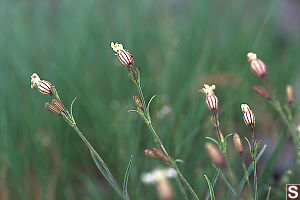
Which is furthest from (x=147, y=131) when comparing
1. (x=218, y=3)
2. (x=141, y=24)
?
(x=218, y=3)

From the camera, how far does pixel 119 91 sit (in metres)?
1.79

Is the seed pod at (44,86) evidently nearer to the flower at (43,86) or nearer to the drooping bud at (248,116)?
the flower at (43,86)

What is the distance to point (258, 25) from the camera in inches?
95.9

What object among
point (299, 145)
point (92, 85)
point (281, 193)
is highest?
point (92, 85)

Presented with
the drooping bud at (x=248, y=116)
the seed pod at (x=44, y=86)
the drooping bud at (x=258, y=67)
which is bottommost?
the drooping bud at (x=248, y=116)

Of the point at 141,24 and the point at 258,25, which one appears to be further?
the point at 258,25

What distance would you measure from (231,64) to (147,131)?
0.78 metres

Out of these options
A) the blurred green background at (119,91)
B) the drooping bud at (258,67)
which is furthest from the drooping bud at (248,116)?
the blurred green background at (119,91)

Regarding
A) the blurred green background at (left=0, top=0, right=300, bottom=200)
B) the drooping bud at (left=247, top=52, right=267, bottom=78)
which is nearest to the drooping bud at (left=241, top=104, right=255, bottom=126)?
the drooping bud at (left=247, top=52, right=267, bottom=78)

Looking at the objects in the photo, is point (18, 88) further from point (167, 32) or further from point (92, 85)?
point (167, 32)

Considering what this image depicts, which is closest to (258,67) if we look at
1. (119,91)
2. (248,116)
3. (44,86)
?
(248,116)

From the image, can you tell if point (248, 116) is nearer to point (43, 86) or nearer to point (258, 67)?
point (258, 67)

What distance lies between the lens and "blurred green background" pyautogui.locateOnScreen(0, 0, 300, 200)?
1.38m

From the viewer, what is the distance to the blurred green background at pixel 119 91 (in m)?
1.38
